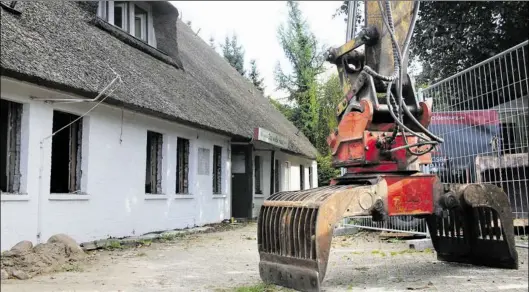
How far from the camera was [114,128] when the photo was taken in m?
9.34

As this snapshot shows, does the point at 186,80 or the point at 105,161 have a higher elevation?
the point at 186,80

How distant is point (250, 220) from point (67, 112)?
913 cm

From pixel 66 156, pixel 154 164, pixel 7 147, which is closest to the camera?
pixel 7 147

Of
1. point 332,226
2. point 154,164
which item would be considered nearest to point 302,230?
point 332,226

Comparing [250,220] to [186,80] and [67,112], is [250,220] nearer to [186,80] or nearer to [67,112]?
[186,80]

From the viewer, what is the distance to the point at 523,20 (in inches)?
472

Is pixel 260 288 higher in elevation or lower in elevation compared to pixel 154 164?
lower

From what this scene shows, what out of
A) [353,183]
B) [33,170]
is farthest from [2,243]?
[33,170]

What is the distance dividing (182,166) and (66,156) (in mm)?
4979

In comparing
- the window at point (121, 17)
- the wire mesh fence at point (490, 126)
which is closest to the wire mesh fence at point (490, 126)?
the wire mesh fence at point (490, 126)

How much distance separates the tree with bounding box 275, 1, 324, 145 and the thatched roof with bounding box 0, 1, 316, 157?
8.93 ft

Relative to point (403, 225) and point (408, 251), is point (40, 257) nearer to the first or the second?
point (408, 251)

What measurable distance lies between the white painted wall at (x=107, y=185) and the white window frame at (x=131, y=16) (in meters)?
2.67

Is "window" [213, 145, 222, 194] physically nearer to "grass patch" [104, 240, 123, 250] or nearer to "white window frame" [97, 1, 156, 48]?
"white window frame" [97, 1, 156, 48]
